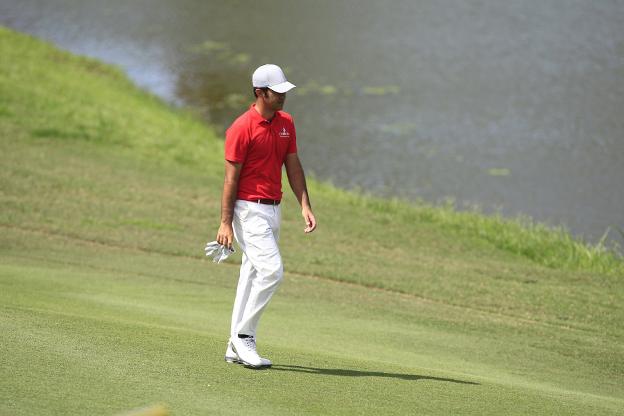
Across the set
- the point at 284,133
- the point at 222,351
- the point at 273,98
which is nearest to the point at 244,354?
Result: the point at 222,351

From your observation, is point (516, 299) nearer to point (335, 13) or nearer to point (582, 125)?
point (582, 125)

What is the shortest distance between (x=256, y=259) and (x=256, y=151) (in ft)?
2.63

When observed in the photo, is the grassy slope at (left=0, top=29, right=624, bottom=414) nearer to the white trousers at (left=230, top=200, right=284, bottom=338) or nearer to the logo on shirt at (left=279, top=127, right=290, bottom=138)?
the white trousers at (left=230, top=200, right=284, bottom=338)

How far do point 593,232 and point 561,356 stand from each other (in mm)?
9170

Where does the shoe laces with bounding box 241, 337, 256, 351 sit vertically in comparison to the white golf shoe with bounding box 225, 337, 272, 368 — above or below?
above

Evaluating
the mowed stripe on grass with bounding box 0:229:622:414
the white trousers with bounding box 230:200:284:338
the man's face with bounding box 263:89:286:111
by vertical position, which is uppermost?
the man's face with bounding box 263:89:286:111

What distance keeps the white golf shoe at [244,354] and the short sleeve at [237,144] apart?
1.34m

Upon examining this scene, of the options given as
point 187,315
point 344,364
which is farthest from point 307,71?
point 344,364

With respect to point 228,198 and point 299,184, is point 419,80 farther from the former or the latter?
point 228,198

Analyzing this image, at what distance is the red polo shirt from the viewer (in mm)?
7684

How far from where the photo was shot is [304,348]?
9375 millimetres

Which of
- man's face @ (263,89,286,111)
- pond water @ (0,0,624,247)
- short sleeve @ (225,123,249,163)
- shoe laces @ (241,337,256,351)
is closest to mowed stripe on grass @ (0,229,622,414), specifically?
shoe laces @ (241,337,256,351)

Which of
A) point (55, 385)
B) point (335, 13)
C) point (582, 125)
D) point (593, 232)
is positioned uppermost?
point (335, 13)

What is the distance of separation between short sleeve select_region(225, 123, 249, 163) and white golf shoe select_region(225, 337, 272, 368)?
134cm
